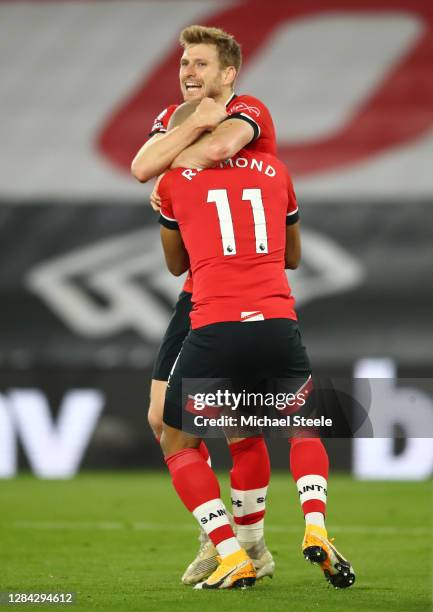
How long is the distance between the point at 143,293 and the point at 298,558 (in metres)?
6.86

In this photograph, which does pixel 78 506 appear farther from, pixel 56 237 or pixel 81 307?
pixel 56 237

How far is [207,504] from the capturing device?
13.8ft

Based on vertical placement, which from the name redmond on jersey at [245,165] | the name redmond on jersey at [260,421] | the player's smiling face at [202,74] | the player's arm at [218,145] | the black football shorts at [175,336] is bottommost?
the name redmond on jersey at [260,421]

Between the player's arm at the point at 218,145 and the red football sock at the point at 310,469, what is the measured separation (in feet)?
3.25

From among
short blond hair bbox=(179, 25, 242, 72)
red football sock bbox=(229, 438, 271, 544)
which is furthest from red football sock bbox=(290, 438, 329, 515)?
short blond hair bbox=(179, 25, 242, 72)

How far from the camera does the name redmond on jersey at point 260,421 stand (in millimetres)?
4086

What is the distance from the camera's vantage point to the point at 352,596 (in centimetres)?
419

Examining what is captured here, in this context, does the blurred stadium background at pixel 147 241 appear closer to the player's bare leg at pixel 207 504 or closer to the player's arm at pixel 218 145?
the player's bare leg at pixel 207 504

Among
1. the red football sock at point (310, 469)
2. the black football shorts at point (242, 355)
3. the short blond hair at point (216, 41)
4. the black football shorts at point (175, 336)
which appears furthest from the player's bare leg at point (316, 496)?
the short blond hair at point (216, 41)

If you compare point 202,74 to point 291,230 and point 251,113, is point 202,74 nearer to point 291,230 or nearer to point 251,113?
point 251,113

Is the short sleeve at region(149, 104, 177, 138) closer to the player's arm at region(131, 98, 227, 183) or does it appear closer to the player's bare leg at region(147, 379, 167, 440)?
the player's arm at region(131, 98, 227, 183)

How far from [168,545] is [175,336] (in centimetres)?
167

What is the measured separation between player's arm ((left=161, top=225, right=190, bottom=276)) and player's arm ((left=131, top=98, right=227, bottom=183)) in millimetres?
223

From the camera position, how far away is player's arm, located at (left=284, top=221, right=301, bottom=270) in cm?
441
